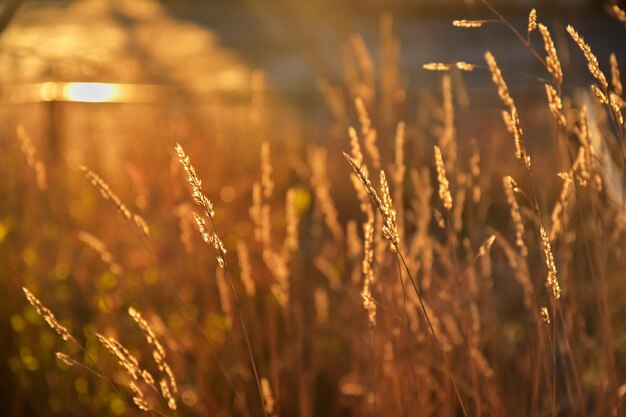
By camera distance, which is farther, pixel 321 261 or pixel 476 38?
pixel 476 38

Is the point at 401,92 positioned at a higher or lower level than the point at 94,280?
higher

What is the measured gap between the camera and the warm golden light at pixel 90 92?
7523 mm

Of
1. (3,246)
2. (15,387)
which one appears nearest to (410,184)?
(3,246)

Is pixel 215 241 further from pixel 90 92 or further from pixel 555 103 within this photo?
pixel 90 92

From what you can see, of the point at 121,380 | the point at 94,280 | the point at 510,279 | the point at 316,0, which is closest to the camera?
the point at 121,380

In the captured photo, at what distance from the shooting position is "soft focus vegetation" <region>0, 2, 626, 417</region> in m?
1.32

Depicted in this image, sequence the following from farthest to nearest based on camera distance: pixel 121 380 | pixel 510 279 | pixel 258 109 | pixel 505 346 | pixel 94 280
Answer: pixel 510 279
pixel 94 280
pixel 505 346
pixel 121 380
pixel 258 109

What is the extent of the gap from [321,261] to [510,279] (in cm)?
145

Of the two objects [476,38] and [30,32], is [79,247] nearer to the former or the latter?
[30,32]

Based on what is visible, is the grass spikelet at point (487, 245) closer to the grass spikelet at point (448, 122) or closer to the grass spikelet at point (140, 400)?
the grass spikelet at point (448, 122)

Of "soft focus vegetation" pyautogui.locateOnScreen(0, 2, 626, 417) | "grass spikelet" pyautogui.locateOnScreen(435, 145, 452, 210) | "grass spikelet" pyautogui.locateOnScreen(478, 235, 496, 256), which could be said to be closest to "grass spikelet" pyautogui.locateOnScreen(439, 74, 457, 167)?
"soft focus vegetation" pyautogui.locateOnScreen(0, 2, 626, 417)

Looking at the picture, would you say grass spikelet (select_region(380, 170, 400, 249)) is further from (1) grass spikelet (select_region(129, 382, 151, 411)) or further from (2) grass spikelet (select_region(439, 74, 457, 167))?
(2) grass spikelet (select_region(439, 74, 457, 167))

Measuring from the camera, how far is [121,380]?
6.95 ft

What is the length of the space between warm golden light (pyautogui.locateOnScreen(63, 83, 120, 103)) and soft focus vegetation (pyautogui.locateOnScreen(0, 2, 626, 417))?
3.74 m
